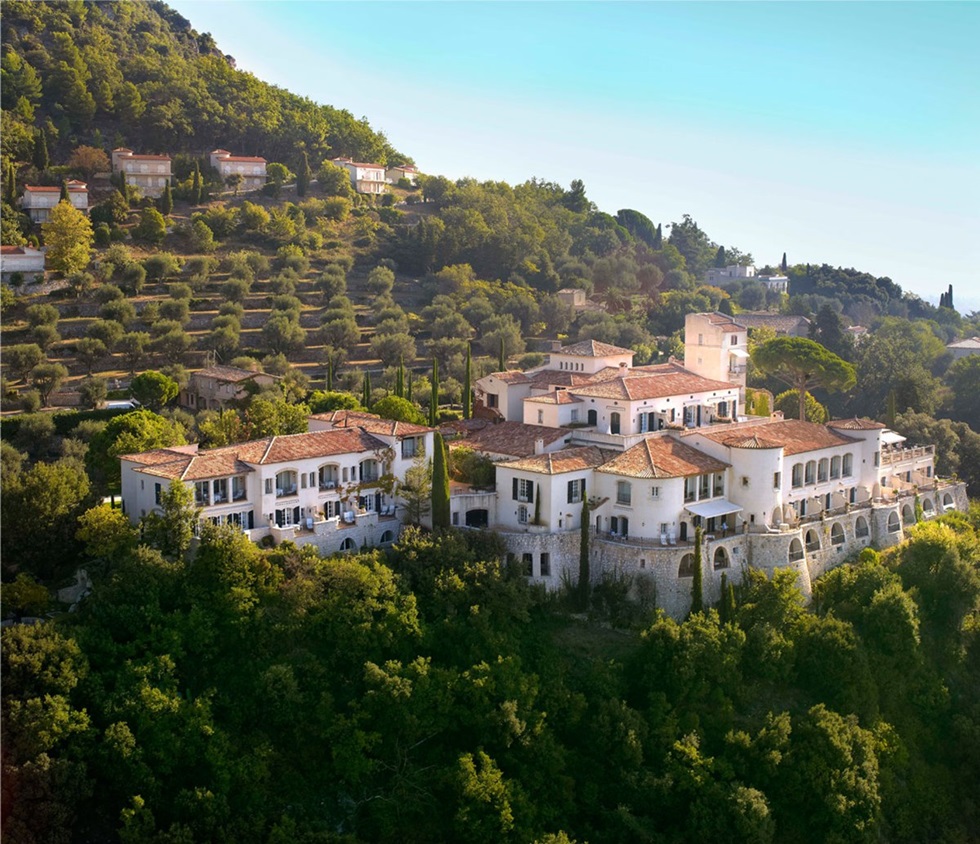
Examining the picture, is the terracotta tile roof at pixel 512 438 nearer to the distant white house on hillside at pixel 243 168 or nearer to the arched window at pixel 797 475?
the arched window at pixel 797 475

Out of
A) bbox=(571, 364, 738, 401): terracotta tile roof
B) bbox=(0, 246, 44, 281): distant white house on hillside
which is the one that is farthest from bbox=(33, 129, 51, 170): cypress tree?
bbox=(571, 364, 738, 401): terracotta tile roof

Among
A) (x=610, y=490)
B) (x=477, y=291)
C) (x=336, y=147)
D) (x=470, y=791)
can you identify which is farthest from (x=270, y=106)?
(x=470, y=791)

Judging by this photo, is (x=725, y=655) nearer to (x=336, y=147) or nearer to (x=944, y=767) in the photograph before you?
(x=944, y=767)

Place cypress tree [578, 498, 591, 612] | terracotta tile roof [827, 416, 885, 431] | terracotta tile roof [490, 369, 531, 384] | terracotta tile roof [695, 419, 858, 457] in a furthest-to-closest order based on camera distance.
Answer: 1. terracotta tile roof [490, 369, 531, 384]
2. terracotta tile roof [827, 416, 885, 431]
3. terracotta tile roof [695, 419, 858, 457]
4. cypress tree [578, 498, 591, 612]

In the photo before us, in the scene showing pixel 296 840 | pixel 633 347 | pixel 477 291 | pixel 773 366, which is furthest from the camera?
pixel 477 291

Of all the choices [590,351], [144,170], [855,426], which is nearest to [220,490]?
[590,351]

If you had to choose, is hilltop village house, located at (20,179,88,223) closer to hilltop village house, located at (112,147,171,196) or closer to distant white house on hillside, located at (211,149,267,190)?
hilltop village house, located at (112,147,171,196)
